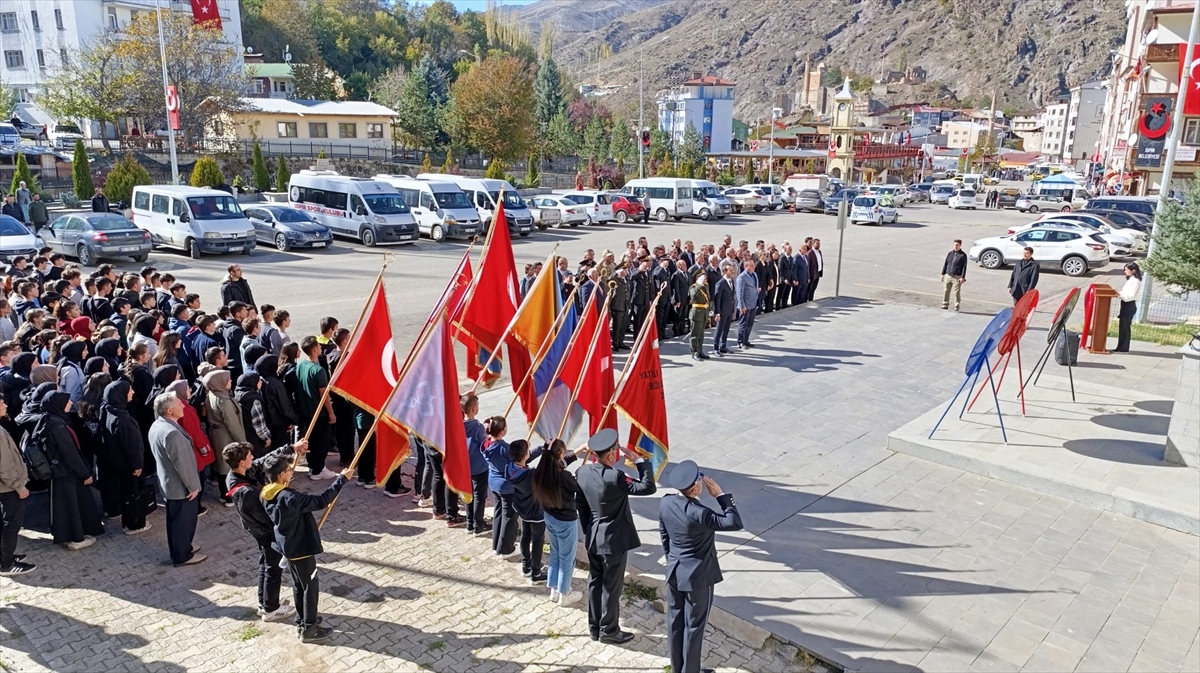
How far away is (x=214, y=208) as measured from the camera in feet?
80.3

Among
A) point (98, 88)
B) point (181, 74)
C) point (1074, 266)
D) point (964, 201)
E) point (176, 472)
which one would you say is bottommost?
point (1074, 266)

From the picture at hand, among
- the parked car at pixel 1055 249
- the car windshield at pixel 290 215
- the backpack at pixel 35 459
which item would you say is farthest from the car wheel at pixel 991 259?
the backpack at pixel 35 459

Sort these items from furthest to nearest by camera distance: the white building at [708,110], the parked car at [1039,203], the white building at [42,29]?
the white building at [708,110]
the white building at [42,29]
the parked car at [1039,203]

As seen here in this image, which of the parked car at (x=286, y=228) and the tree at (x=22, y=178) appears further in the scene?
the tree at (x=22, y=178)

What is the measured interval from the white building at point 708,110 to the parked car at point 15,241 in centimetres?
7586

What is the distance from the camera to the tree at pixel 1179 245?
→ 14.3m

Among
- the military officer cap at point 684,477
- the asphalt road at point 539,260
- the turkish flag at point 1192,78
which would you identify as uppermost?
the turkish flag at point 1192,78

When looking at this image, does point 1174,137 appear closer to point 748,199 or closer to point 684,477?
point 684,477

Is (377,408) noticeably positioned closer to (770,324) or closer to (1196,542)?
(1196,542)

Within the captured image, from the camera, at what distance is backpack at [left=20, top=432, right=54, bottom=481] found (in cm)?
695

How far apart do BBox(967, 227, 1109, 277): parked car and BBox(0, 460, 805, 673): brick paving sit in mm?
22522

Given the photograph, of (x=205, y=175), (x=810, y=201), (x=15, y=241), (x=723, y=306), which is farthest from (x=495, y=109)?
(x=723, y=306)

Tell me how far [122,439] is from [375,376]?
2277 millimetres

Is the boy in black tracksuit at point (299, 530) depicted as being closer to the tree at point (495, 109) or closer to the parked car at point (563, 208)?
the parked car at point (563, 208)
